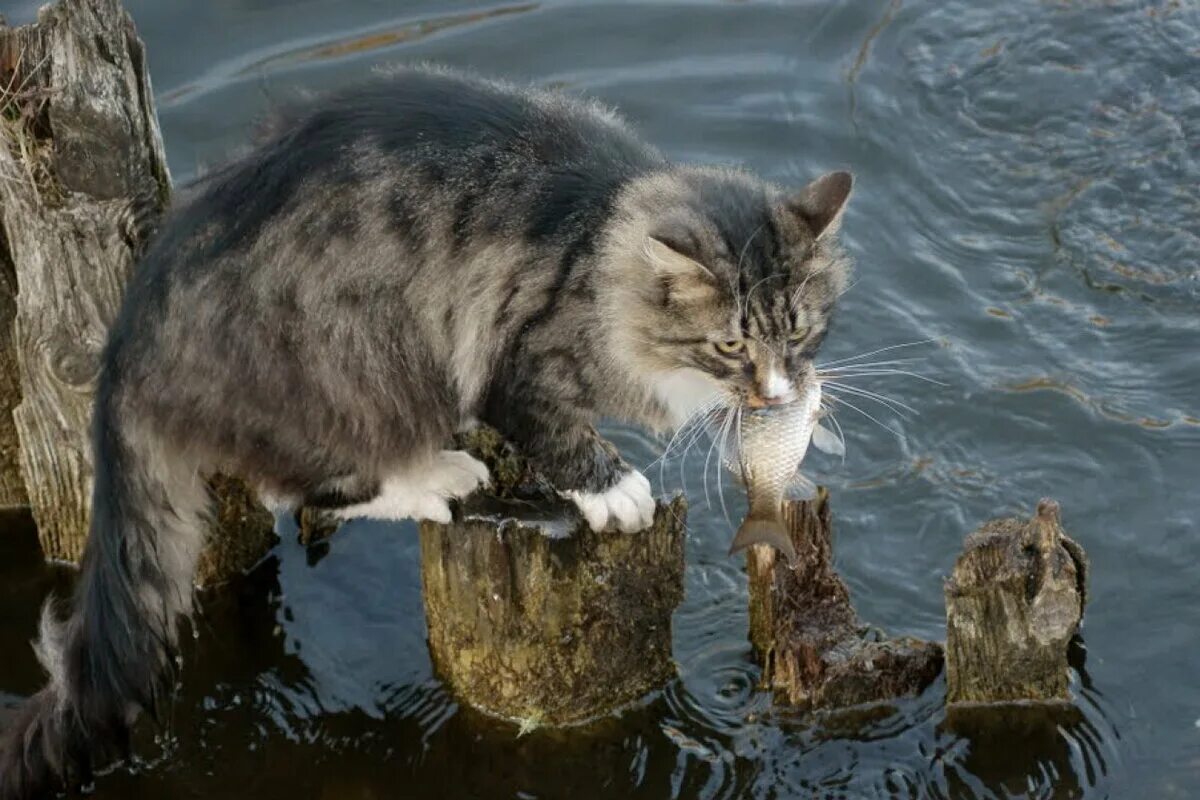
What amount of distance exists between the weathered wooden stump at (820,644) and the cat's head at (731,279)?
2.27 ft

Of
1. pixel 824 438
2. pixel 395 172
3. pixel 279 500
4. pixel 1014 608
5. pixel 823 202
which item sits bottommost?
pixel 1014 608

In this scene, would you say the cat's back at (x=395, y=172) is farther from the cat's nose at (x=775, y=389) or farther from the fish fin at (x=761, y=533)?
the fish fin at (x=761, y=533)

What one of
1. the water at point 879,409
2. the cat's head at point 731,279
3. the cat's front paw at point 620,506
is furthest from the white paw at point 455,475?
the water at point 879,409

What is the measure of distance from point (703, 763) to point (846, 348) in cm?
227

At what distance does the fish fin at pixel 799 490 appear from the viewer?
5.14 m

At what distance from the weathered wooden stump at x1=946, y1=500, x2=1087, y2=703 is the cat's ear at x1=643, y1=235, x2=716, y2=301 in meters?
1.15

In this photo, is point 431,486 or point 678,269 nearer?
point 678,269

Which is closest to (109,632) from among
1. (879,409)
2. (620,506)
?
(620,506)

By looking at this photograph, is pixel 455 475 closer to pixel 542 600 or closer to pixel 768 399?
pixel 542 600

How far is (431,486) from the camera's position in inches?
204

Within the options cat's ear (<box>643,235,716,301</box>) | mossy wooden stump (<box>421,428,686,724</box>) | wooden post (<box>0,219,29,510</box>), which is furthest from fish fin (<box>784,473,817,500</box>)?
wooden post (<box>0,219,29,510</box>)

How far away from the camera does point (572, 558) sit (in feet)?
16.7

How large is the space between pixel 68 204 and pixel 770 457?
7.73 ft

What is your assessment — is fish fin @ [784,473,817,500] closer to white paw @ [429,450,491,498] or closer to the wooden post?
white paw @ [429,450,491,498]
